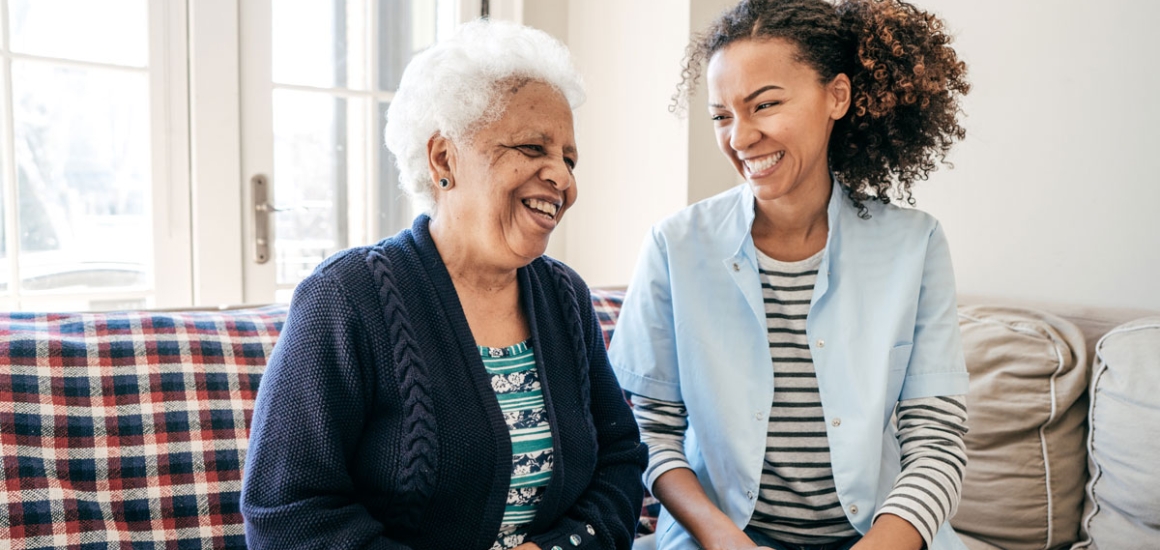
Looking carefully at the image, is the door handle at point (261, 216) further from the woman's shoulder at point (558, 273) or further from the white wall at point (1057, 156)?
the white wall at point (1057, 156)

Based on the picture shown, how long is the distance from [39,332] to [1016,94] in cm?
201

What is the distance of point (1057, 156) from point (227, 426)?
1.77 m

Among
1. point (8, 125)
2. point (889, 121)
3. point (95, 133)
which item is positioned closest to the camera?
point (889, 121)

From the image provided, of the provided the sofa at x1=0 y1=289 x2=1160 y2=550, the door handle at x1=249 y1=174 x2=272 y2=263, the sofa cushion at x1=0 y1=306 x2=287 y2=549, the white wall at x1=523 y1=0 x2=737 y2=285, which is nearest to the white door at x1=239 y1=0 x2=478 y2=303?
the door handle at x1=249 y1=174 x2=272 y2=263

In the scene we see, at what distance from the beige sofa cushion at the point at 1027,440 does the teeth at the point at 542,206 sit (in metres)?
0.98

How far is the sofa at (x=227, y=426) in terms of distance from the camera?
4.13 ft

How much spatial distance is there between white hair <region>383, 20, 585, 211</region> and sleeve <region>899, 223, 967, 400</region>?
646 millimetres

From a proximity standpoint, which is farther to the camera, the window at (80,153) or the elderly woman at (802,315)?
the window at (80,153)

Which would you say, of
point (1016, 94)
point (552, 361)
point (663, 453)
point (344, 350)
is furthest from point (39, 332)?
point (1016, 94)

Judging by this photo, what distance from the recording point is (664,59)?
2891 millimetres

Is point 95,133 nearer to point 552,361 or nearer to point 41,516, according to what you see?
point 41,516

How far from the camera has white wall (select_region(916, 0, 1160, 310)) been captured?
1.79 metres

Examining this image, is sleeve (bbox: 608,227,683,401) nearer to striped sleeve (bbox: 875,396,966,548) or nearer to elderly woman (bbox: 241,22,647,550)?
elderly woman (bbox: 241,22,647,550)

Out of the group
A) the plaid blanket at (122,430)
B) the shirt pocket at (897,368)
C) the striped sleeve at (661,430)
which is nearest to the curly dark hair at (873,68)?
the shirt pocket at (897,368)
